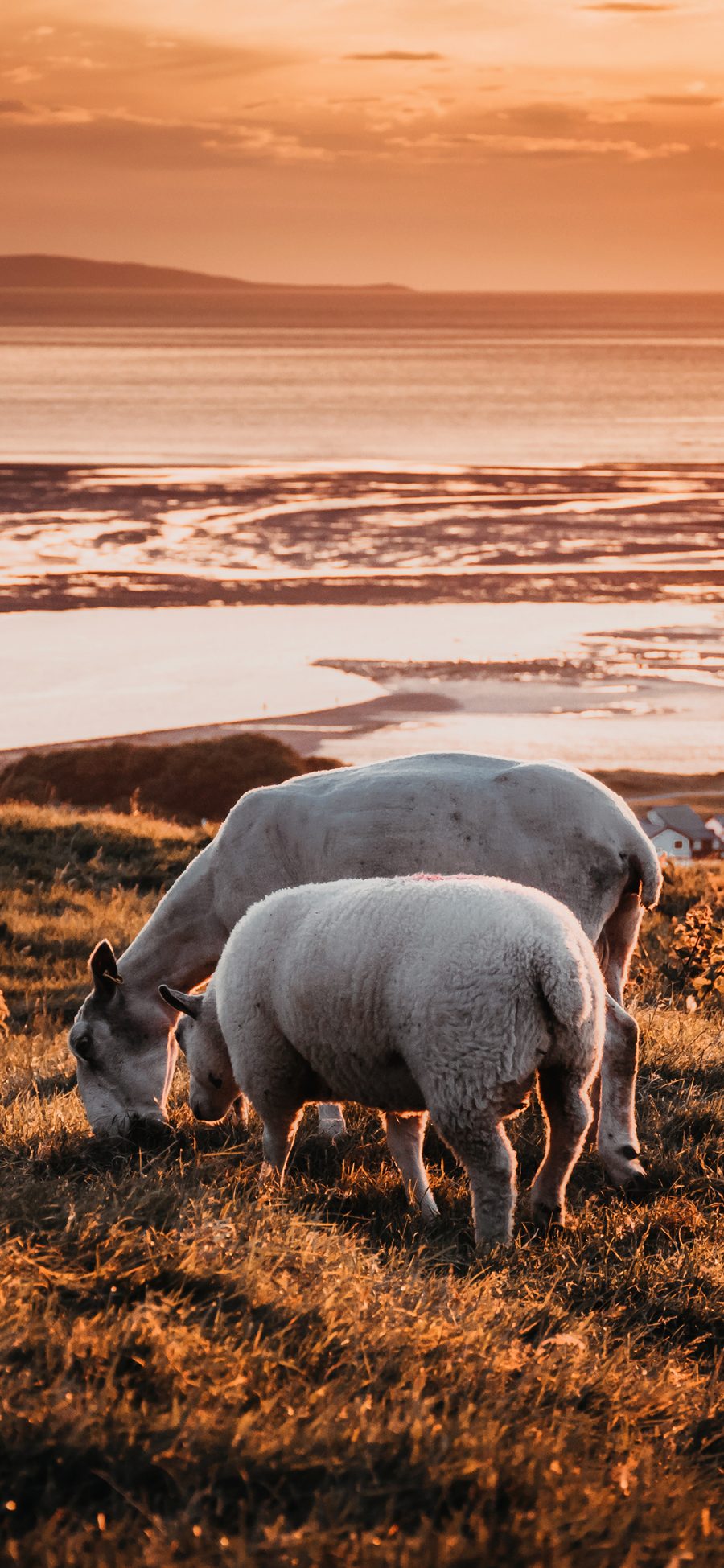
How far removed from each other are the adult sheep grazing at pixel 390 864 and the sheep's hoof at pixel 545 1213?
2.98ft

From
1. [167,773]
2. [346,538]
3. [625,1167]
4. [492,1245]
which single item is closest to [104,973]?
A: [625,1167]

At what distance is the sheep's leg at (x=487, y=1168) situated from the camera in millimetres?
5578

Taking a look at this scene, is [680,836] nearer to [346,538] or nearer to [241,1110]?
[241,1110]

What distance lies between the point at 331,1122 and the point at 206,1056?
731 millimetres

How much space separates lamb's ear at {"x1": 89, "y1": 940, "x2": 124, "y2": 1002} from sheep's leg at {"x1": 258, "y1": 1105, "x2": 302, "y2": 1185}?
1.59 m

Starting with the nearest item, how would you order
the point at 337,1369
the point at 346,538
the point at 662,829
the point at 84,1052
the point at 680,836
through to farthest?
1. the point at 337,1369
2. the point at 84,1052
3. the point at 662,829
4. the point at 680,836
5. the point at 346,538

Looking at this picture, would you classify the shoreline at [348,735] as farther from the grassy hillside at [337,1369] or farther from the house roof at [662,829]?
the grassy hillside at [337,1369]

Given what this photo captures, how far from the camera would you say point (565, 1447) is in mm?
4078

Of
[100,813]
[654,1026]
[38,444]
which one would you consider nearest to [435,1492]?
[654,1026]

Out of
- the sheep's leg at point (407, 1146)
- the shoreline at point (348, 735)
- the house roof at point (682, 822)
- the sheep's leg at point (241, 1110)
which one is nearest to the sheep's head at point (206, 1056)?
the sheep's leg at point (241, 1110)

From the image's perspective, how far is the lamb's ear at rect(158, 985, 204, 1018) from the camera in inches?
277

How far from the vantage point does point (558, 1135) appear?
5.93 m

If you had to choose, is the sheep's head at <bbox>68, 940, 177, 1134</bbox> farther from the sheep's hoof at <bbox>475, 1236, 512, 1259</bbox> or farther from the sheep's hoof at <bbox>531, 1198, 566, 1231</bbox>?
the sheep's hoof at <bbox>475, 1236, 512, 1259</bbox>

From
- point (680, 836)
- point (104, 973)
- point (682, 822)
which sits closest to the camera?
point (104, 973)
